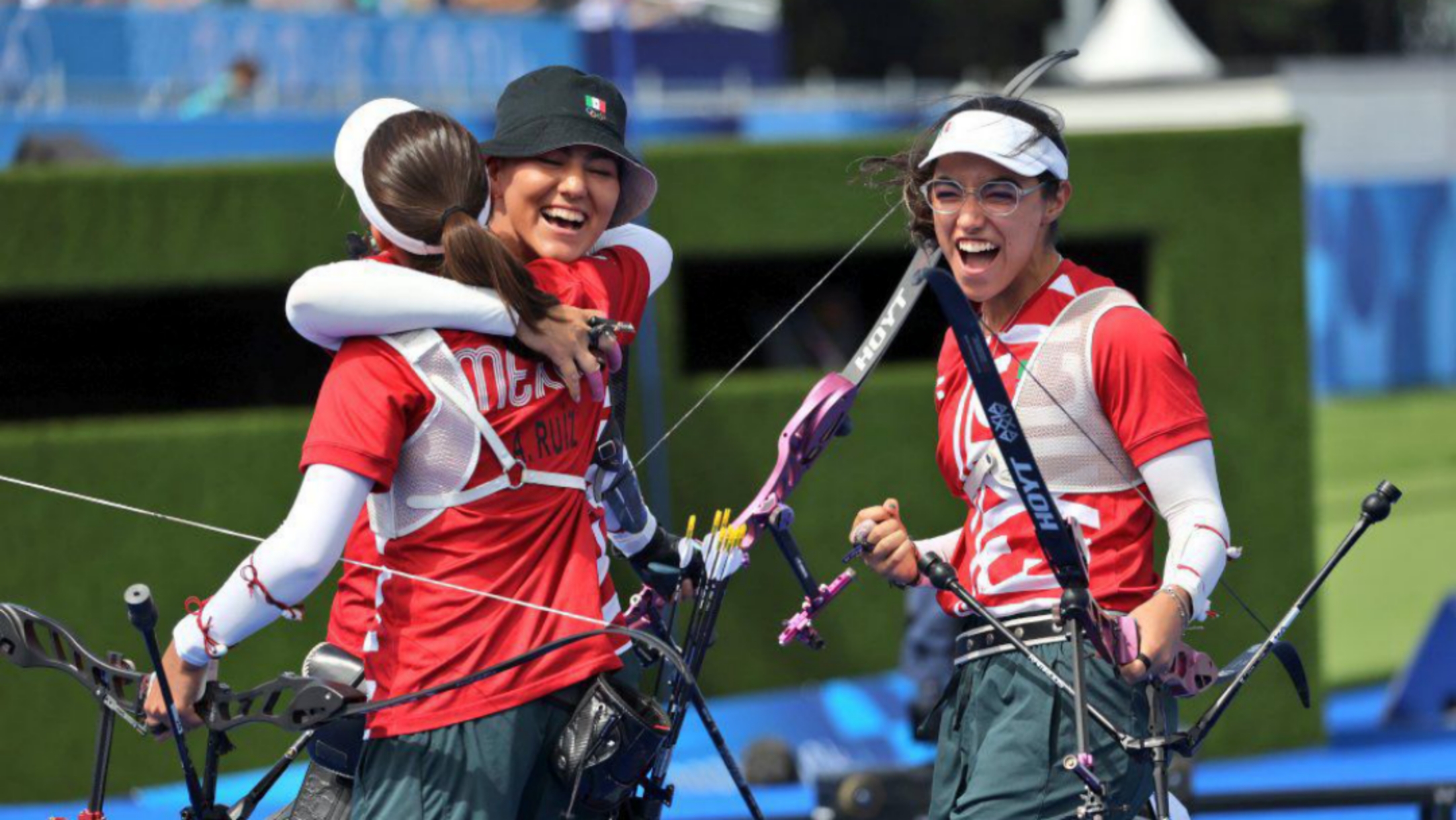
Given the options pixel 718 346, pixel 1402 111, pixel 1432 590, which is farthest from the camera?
pixel 1402 111

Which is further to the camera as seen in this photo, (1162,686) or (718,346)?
(718,346)

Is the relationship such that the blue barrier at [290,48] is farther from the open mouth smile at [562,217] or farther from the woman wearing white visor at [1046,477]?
the woman wearing white visor at [1046,477]

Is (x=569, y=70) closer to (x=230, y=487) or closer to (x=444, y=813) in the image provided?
(x=444, y=813)

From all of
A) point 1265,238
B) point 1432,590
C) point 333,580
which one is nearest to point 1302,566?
point 1265,238

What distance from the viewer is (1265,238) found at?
7.96m

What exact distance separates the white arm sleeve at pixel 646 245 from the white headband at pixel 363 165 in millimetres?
448

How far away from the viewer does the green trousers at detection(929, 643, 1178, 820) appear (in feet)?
10.8

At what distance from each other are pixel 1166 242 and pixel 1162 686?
16.0 feet

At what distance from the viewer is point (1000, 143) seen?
11.1ft

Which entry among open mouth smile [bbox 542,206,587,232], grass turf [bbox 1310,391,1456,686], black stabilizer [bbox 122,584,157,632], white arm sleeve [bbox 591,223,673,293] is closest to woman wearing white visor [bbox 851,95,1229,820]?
white arm sleeve [bbox 591,223,673,293]

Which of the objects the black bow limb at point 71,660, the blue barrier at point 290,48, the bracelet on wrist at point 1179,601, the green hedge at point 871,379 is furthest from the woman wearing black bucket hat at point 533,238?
the blue barrier at point 290,48

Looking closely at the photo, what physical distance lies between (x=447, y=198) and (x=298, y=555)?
1.86ft

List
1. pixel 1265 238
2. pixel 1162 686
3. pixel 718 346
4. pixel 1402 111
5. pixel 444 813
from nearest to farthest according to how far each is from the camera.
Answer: pixel 444 813
pixel 1162 686
pixel 1265 238
pixel 718 346
pixel 1402 111

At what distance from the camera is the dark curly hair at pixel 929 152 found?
3.47m
